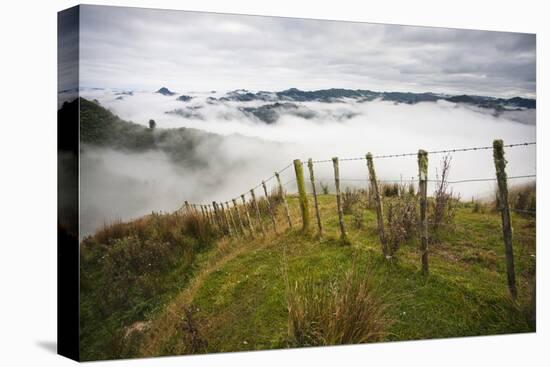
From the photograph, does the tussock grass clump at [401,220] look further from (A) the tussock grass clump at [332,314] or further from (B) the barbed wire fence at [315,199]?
(A) the tussock grass clump at [332,314]

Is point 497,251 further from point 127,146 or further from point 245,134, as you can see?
point 127,146

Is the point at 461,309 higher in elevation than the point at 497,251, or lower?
lower

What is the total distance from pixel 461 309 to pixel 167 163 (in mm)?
3129

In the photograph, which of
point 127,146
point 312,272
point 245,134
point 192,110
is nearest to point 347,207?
point 312,272

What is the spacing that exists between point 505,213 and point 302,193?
201cm

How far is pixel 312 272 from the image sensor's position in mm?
6578

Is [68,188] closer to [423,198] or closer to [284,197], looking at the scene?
[284,197]

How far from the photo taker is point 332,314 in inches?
248

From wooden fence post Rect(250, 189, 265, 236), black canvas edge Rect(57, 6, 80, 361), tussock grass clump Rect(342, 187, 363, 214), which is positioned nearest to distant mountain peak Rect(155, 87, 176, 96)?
black canvas edge Rect(57, 6, 80, 361)

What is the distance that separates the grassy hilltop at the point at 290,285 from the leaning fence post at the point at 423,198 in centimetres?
9

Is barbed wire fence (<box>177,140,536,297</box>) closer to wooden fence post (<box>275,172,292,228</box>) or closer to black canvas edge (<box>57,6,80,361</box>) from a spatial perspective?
wooden fence post (<box>275,172,292,228</box>)

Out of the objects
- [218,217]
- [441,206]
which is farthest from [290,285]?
[441,206]

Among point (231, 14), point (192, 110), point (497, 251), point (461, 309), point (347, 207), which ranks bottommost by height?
point (461, 309)

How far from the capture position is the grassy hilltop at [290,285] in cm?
593
